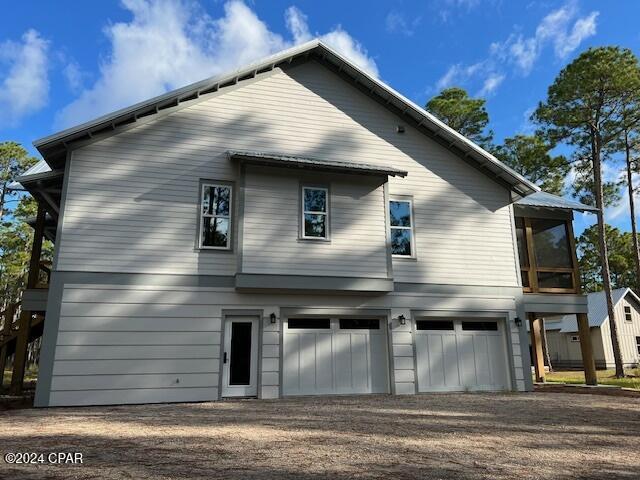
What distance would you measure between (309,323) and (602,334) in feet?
87.3

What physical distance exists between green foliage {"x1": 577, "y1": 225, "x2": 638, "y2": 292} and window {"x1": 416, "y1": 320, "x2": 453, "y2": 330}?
33.2 meters

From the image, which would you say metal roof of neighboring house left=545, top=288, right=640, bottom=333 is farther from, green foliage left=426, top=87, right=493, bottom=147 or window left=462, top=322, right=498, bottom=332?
window left=462, top=322, right=498, bottom=332

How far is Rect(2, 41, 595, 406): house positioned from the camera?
9.91 metres

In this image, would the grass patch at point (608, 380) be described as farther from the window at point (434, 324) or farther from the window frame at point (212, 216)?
the window frame at point (212, 216)

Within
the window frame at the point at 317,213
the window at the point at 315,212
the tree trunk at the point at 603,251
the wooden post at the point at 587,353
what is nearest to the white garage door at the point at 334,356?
the window frame at the point at 317,213

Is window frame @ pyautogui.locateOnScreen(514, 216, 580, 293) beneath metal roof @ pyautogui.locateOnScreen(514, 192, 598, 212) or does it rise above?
beneath

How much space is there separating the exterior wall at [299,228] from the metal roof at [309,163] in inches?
12.4

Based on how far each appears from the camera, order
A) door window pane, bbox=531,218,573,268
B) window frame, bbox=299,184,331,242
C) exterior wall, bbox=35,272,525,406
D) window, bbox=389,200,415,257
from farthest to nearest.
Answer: door window pane, bbox=531,218,573,268
window, bbox=389,200,415,257
window frame, bbox=299,184,331,242
exterior wall, bbox=35,272,525,406

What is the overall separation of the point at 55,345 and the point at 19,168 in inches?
1123

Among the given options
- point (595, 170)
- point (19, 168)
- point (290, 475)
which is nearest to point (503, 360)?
point (290, 475)

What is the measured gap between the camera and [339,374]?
11102 millimetres

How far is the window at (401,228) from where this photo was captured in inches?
487

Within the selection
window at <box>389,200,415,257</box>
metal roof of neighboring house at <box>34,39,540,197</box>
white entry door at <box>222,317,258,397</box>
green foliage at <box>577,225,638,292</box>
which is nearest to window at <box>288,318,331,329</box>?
white entry door at <box>222,317,258,397</box>

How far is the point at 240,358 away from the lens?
34.7 feet
